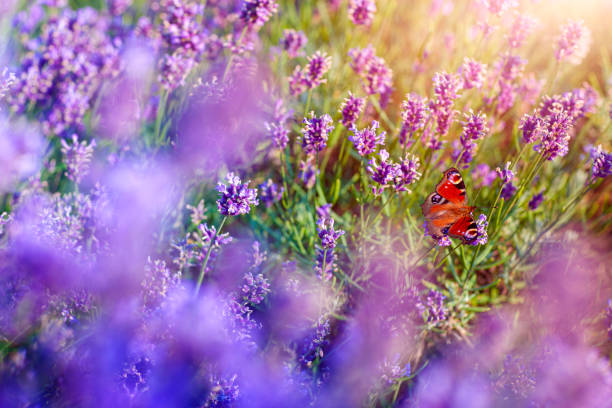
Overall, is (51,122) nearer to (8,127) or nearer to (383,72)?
(8,127)

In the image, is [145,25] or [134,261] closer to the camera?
[134,261]

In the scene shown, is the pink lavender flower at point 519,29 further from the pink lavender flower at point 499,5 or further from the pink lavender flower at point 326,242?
the pink lavender flower at point 326,242

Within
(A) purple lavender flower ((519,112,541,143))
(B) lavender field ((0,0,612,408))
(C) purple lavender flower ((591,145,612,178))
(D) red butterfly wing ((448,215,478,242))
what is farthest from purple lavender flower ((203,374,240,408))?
(C) purple lavender flower ((591,145,612,178))

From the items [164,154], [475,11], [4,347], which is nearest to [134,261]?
[4,347]

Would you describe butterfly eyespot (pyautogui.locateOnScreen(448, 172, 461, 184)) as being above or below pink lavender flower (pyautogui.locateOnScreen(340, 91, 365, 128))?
below

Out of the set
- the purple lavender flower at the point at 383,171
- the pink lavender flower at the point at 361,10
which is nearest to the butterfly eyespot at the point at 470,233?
the purple lavender flower at the point at 383,171

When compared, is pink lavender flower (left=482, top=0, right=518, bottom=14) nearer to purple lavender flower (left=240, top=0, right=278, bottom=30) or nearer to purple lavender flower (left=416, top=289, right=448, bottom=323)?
purple lavender flower (left=240, top=0, right=278, bottom=30)

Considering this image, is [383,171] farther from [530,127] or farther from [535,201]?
[535,201]
